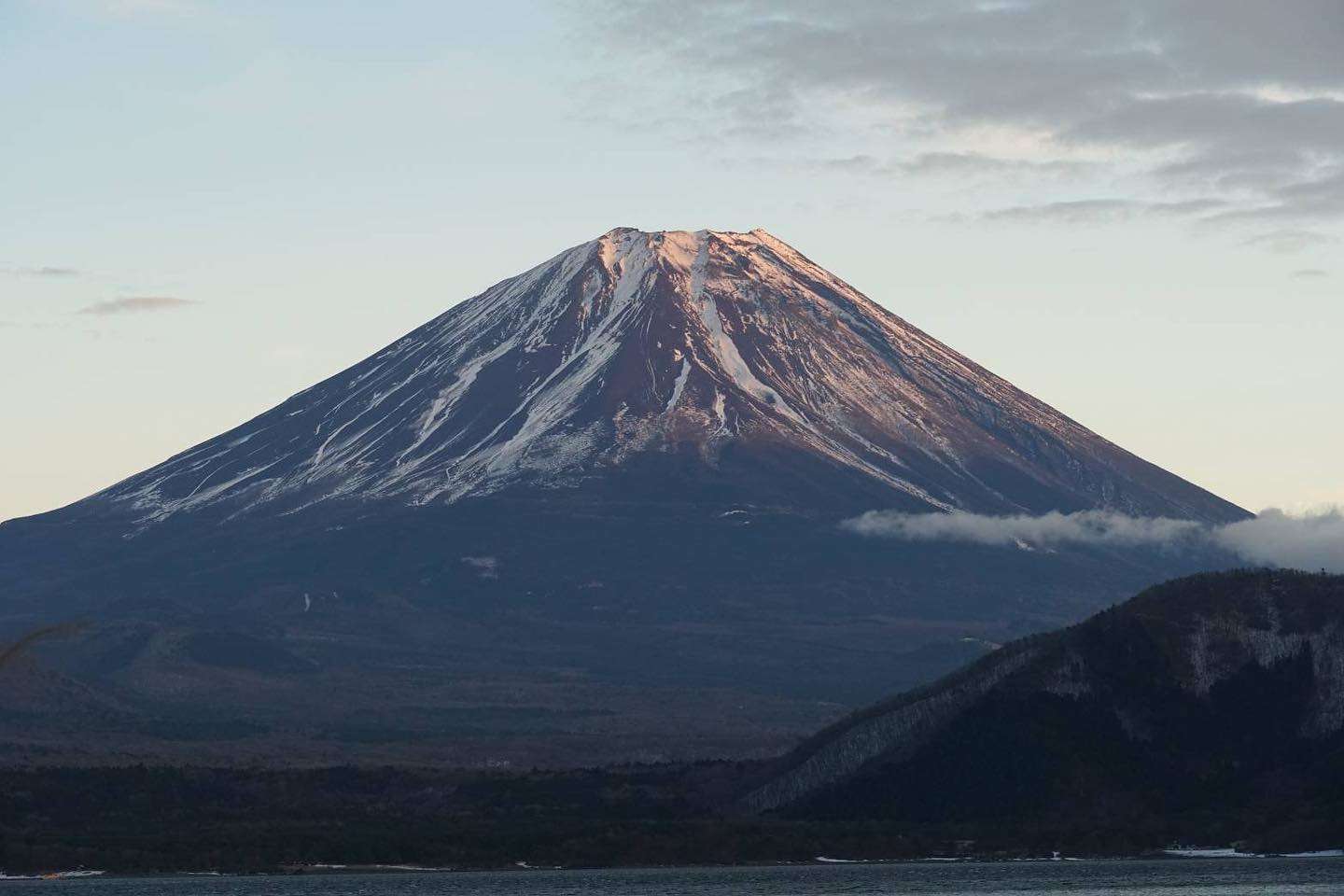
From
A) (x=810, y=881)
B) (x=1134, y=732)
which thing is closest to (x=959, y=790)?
(x=1134, y=732)

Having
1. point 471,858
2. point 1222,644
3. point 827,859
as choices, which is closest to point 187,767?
point 471,858

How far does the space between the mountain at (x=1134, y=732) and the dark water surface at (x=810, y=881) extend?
10.3m

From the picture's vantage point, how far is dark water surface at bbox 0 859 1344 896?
322 ft

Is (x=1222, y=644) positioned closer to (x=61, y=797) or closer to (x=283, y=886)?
(x=283, y=886)

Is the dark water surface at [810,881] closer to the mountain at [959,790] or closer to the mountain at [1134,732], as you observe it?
the mountain at [959,790]

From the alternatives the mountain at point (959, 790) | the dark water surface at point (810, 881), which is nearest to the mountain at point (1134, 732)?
the mountain at point (959, 790)

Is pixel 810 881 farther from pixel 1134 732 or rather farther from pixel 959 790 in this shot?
pixel 1134 732

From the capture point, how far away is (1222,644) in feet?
443

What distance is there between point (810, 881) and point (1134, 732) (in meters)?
29.9

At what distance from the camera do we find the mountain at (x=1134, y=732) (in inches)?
4833

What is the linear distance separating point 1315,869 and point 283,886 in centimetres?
4434

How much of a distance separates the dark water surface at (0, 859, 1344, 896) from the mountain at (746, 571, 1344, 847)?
33.7 ft

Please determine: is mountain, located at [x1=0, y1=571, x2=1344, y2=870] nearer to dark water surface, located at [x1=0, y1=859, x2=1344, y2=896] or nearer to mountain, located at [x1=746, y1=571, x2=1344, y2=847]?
mountain, located at [x1=746, y1=571, x2=1344, y2=847]

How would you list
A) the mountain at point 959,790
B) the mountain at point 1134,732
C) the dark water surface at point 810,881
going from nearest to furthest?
the dark water surface at point 810,881 → the mountain at point 959,790 → the mountain at point 1134,732
